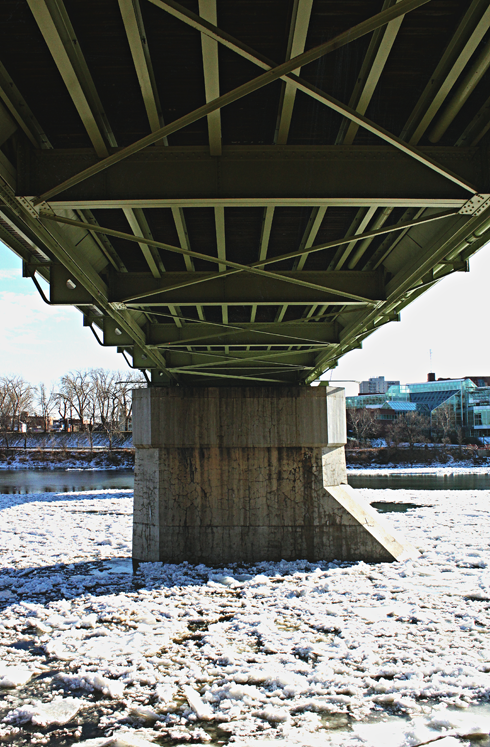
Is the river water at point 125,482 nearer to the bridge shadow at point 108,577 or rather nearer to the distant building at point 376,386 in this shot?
the bridge shadow at point 108,577

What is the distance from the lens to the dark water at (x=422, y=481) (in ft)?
119

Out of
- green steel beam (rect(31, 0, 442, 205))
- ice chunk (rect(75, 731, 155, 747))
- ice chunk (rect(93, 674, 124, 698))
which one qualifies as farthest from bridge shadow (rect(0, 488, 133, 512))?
green steel beam (rect(31, 0, 442, 205))

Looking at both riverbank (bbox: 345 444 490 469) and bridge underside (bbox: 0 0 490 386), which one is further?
riverbank (bbox: 345 444 490 469)

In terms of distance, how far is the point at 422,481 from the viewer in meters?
41.0

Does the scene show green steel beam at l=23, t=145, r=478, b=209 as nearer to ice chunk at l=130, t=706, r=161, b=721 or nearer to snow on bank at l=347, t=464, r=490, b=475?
ice chunk at l=130, t=706, r=161, b=721

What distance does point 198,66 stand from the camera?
4762 millimetres

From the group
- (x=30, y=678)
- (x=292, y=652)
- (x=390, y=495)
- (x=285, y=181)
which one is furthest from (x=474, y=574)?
(x=390, y=495)

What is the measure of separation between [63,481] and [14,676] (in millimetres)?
40057

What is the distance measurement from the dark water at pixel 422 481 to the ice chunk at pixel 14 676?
30510mm

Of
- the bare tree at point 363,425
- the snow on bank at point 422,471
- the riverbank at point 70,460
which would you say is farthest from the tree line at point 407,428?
the riverbank at point 70,460

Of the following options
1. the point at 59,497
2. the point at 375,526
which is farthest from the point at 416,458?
the point at 375,526

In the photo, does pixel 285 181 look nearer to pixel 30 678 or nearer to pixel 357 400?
pixel 30 678

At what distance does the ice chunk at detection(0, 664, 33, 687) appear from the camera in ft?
24.4

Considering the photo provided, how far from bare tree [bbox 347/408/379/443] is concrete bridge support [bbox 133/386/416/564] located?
57561mm
